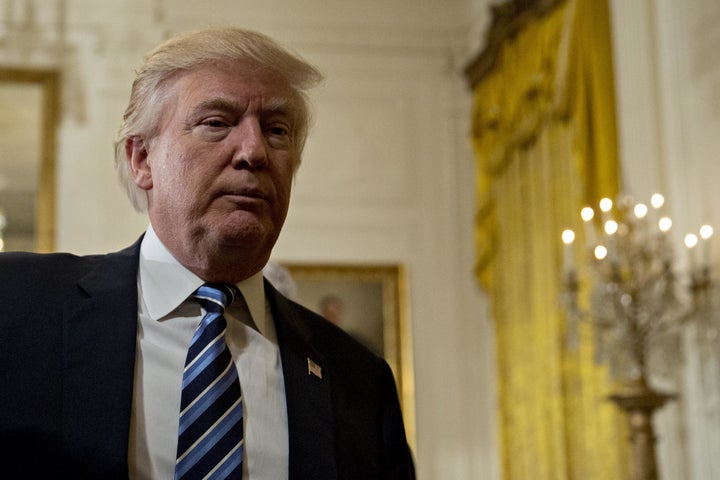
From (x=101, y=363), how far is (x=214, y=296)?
30cm

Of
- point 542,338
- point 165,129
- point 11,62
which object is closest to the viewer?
point 165,129

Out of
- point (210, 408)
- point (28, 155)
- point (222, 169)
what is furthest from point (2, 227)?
point (210, 408)

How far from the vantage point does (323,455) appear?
215cm

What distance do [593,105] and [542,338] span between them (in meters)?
1.78

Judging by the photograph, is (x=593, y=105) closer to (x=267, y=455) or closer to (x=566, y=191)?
(x=566, y=191)

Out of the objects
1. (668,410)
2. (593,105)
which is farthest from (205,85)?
(593,105)

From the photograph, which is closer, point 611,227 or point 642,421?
A: point 642,421

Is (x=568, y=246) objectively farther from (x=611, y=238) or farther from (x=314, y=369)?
(x=314, y=369)

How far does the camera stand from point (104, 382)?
198 centimetres

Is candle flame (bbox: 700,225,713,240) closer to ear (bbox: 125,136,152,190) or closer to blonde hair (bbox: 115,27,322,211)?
blonde hair (bbox: 115,27,322,211)

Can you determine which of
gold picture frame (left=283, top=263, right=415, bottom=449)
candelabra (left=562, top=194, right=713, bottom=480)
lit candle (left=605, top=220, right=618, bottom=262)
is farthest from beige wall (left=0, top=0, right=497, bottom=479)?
lit candle (left=605, top=220, right=618, bottom=262)

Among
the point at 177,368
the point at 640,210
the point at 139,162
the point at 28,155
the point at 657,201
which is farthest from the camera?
the point at 28,155

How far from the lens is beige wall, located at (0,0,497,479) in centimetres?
915

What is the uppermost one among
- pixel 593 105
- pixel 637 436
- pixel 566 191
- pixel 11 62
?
pixel 11 62
